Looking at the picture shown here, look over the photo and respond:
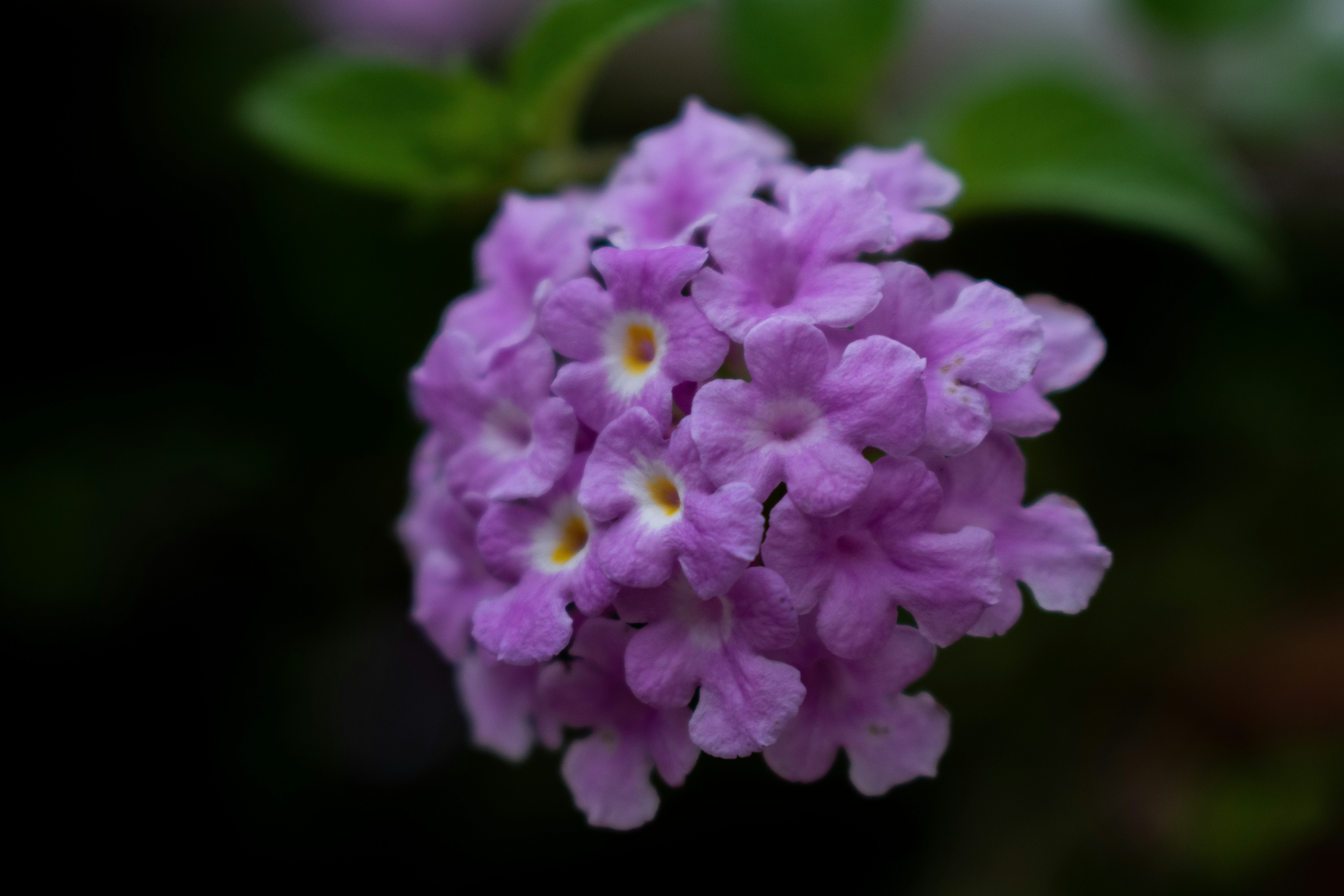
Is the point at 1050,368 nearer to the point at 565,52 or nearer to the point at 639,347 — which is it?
Answer: the point at 639,347

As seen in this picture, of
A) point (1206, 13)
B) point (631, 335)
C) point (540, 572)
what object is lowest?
point (540, 572)

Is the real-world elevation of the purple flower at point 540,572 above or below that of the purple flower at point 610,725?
above

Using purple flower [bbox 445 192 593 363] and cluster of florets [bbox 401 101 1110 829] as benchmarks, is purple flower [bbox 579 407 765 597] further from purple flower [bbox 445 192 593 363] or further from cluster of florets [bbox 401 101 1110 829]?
purple flower [bbox 445 192 593 363]

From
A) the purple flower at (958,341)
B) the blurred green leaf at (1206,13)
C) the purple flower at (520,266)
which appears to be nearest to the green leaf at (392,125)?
the purple flower at (520,266)

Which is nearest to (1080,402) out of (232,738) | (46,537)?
(232,738)

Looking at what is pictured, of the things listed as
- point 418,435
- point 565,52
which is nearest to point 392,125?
point 565,52

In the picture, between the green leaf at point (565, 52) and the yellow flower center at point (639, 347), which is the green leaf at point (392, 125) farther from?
the yellow flower center at point (639, 347)
